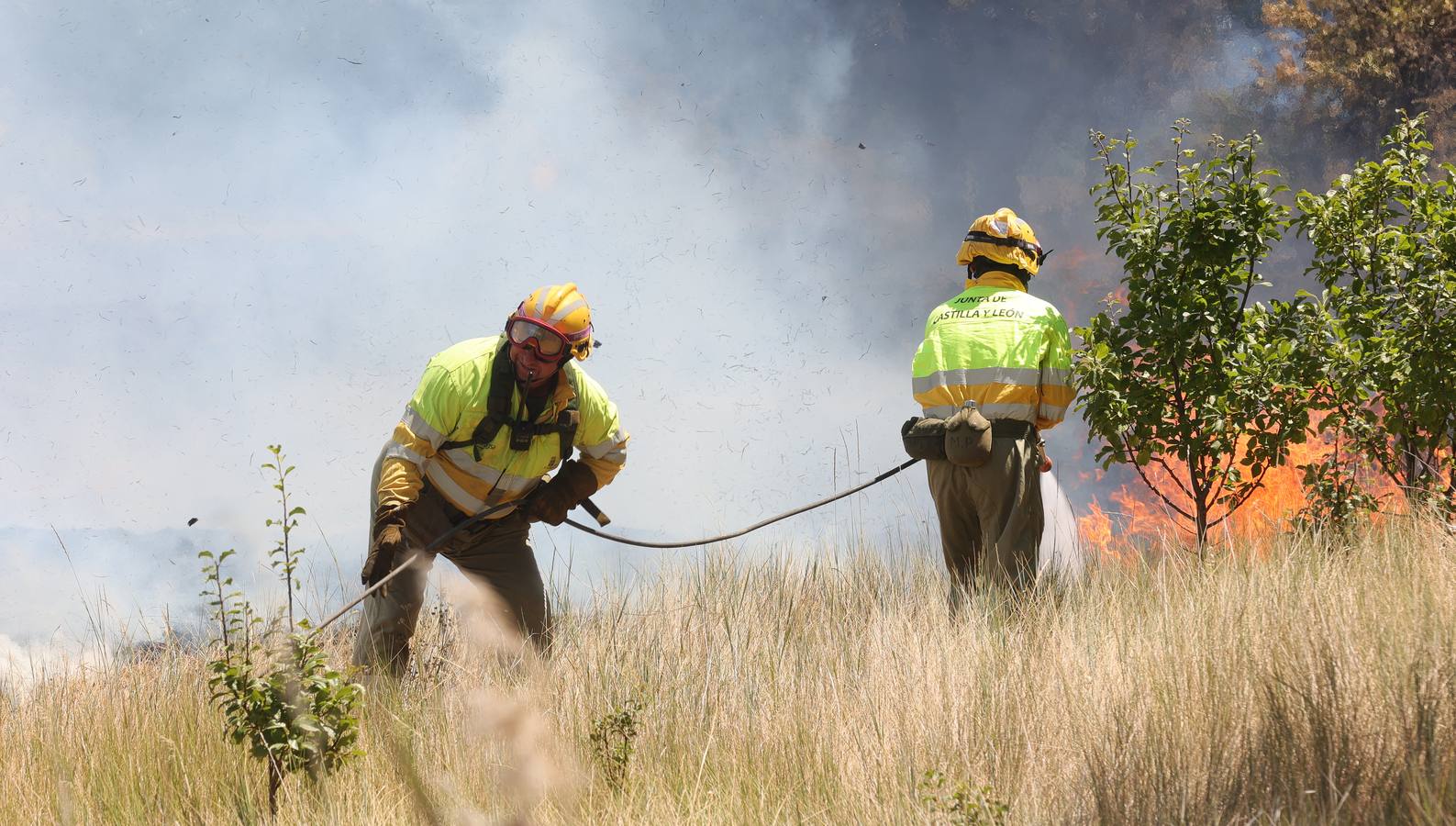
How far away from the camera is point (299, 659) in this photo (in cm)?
421

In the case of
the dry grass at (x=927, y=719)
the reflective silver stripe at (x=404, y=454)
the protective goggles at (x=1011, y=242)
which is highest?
the protective goggles at (x=1011, y=242)

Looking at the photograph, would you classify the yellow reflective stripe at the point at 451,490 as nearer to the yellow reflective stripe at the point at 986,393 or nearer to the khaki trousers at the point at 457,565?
the khaki trousers at the point at 457,565

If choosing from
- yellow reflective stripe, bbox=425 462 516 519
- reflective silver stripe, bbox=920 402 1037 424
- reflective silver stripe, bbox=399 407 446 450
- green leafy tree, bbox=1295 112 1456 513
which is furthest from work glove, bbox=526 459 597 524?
green leafy tree, bbox=1295 112 1456 513

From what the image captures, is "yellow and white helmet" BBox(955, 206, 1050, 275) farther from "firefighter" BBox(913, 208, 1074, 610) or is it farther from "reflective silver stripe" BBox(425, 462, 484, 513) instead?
"reflective silver stripe" BBox(425, 462, 484, 513)

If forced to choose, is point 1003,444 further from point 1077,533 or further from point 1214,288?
point 1214,288

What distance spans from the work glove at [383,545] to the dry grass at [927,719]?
0.63 meters

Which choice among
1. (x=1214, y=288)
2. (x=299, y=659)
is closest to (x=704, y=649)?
(x=299, y=659)

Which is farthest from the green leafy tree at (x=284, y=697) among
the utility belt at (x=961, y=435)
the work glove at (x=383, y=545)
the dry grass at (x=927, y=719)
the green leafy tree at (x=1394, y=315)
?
the green leafy tree at (x=1394, y=315)

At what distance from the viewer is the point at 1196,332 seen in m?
7.25

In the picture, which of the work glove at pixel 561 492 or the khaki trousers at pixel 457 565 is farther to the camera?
the work glove at pixel 561 492

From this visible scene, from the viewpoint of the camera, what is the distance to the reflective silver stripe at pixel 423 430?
614cm

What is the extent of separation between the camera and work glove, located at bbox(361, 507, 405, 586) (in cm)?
588

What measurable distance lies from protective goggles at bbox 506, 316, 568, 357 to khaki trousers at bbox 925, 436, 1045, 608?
7.77 ft

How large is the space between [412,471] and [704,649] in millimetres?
1773
